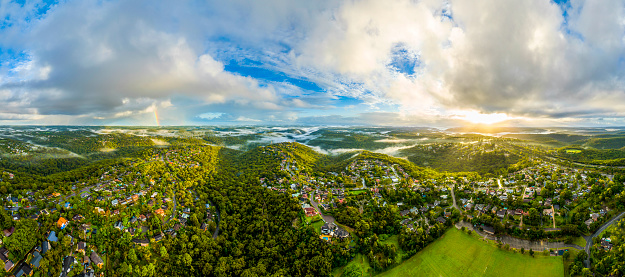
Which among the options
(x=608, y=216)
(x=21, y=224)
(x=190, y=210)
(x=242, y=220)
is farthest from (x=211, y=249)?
(x=608, y=216)

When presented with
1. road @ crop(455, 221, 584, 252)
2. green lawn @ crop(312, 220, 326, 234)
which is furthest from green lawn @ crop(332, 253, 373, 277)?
road @ crop(455, 221, 584, 252)

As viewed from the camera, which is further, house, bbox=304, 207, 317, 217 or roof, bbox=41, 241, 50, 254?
house, bbox=304, 207, 317, 217

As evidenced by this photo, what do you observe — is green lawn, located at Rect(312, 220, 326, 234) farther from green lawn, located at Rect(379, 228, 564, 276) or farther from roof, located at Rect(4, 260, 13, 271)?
roof, located at Rect(4, 260, 13, 271)

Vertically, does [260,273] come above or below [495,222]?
below

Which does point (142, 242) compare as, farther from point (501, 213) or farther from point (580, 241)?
point (580, 241)

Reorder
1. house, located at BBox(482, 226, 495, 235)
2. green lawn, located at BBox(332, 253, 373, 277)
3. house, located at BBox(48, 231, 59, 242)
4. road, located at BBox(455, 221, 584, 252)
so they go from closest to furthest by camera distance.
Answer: house, located at BBox(48, 231, 59, 242) → green lawn, located at BBox(332, 253, 373, 277) → road, located at BBox(455, 221, 584, 252) → house, located at BBox(482, 226, 495, 235)

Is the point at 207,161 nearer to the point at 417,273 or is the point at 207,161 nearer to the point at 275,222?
the point at 275,222

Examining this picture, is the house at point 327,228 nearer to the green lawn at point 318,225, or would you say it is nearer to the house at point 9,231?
the green lawn at point 318,225
